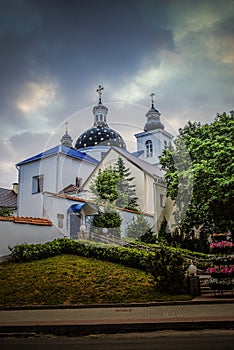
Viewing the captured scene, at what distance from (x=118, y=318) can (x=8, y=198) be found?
29.5m

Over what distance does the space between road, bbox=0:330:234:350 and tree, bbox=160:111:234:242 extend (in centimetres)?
1535

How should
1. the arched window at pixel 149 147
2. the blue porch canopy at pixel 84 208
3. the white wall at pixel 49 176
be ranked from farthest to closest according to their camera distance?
the arched window at pixel 149 147 → the white wall at pixel 49 176 → the blue porch canopy at pixel 84 208

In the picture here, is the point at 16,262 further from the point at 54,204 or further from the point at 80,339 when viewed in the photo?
the point at 80,339

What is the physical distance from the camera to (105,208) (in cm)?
1973

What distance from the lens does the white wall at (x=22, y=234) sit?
51.8 feet

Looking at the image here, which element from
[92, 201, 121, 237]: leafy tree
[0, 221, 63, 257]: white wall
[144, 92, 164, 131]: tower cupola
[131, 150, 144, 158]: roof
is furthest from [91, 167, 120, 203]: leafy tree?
[144, 92, 164, 131]: tower cupola

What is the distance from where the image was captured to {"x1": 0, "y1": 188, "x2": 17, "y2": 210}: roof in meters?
34.3

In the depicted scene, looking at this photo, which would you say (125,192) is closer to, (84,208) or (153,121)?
(84,208)

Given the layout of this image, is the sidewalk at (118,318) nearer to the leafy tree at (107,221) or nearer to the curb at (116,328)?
the curb at (116,328)

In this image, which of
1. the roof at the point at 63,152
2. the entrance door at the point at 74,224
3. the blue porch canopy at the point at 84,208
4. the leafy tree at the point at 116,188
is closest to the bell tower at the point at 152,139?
the roof at the point at 63,152

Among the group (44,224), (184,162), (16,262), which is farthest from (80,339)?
(184,162)

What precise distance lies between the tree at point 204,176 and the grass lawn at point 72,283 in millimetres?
9866

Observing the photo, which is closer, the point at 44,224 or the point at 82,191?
the point at 44,224

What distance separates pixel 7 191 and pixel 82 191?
15.7m
